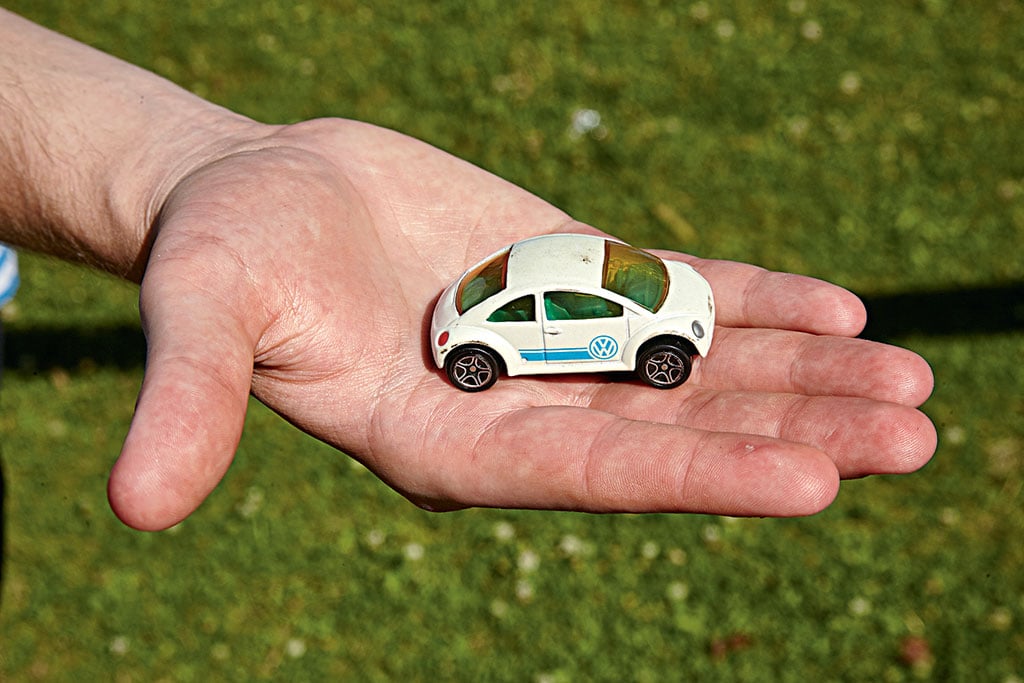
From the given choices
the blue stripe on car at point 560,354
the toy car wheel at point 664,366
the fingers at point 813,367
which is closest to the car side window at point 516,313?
the blue stripe on car at point 560,354

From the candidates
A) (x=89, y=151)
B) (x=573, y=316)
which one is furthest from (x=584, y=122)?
(x=89, y=151)

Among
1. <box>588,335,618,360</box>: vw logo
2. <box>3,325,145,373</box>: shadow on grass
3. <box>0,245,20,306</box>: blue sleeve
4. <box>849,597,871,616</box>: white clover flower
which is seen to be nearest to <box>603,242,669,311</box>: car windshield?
<box>588,335,618,360</box>: vw logo

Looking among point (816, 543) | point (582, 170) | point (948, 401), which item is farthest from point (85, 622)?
point (948, 401)

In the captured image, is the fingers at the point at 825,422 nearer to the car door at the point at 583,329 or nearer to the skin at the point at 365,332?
the skin at the point at 365,332

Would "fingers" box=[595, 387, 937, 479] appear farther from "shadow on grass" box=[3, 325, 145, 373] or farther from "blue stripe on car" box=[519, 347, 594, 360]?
"shadow on grass" box=[3, 325, 145, 373]

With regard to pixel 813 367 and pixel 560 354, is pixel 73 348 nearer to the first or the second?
pixel 560 354

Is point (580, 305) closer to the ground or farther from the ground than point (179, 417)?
closer to the ground

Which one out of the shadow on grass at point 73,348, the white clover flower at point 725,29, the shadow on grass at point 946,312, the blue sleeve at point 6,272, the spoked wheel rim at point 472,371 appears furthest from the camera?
the white clover flower at point 725,29

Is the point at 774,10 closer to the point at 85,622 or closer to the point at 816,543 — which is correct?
the point at 816,543
